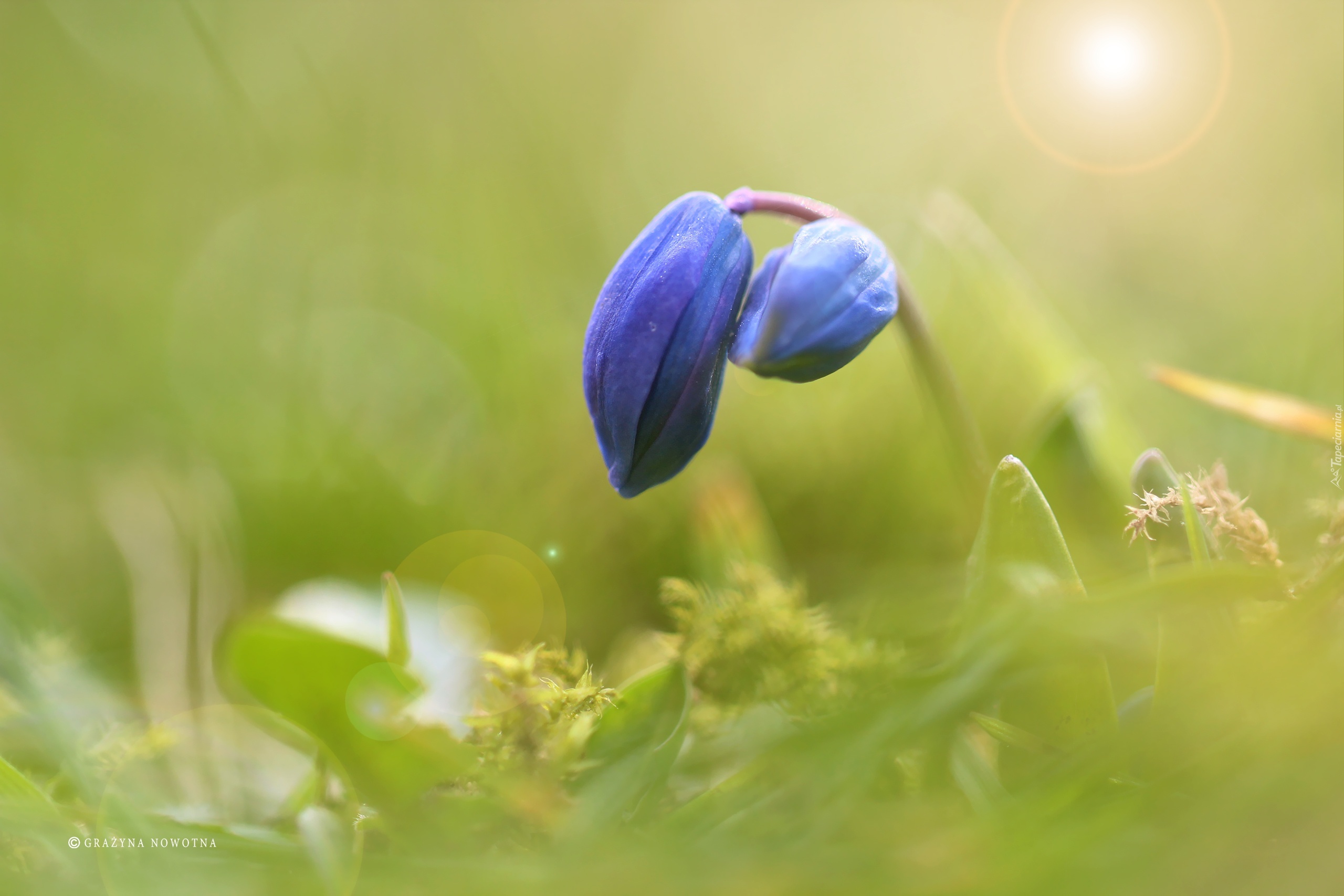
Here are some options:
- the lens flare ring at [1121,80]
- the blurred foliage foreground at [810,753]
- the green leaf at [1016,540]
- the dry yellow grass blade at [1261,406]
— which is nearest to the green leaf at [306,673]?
the blurred foliage foreground at [810,753]

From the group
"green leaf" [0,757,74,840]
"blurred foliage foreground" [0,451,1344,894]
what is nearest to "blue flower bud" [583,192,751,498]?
"blurred foliage foreground" [0,451,1344,894]

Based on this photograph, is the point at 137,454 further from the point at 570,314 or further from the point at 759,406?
the point at 759,406

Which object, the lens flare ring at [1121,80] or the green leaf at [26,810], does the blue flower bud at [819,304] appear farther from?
the lens flare ring at [1121,80]

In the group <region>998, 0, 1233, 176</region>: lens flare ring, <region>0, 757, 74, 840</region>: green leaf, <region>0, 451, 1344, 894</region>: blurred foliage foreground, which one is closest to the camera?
<region>0, 451, 1344, 894</region>: blurred foliage foreground

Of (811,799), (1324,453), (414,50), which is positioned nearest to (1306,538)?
(1324,453)

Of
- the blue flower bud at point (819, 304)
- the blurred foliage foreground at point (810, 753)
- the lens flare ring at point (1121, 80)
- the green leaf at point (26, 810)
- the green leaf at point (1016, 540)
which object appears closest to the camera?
the blurred foliage foreground at point (810, 753)

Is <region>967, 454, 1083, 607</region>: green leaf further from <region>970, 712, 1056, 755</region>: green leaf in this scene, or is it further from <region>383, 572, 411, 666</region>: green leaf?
<region>383, 572, 411, 666</region>: green leaf

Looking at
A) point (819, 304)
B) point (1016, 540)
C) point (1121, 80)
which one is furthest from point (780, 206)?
point (1121, 80)
